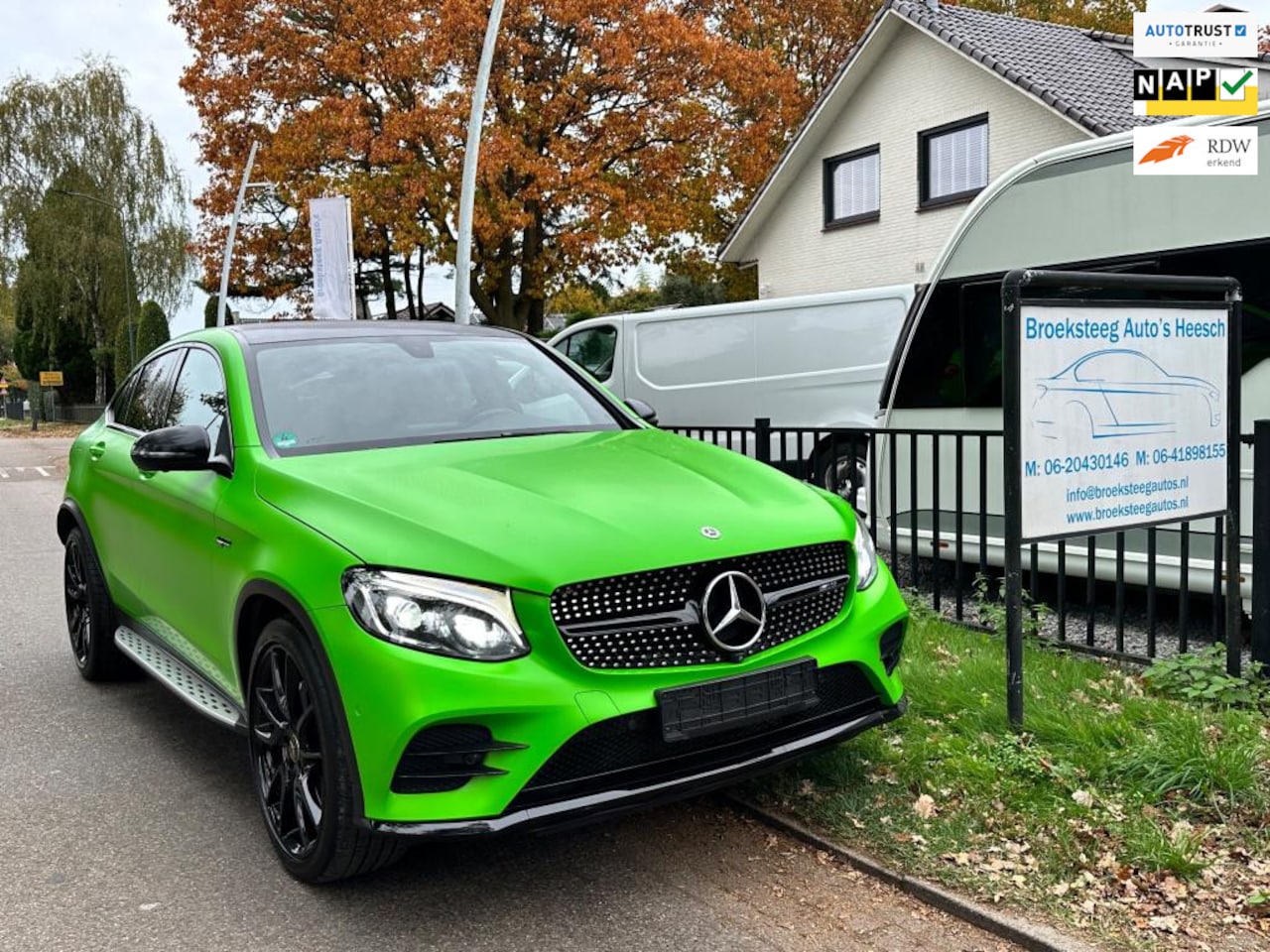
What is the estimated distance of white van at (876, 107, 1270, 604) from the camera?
606cm

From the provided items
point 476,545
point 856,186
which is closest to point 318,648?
point 476,545

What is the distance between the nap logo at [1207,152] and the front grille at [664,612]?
3.86 meters

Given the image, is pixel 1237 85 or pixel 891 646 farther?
pixel 1237 85

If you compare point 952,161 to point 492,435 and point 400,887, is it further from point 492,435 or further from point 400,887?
point 400,887

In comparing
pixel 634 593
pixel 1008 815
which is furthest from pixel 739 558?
pixel 1008 815

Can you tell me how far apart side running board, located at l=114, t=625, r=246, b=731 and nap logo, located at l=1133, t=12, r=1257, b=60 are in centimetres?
1628

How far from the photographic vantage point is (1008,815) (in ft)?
12.0

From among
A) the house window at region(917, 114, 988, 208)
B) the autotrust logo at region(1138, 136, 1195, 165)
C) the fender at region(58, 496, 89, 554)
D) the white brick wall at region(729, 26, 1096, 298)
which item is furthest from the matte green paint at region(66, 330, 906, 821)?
the house window at region(917, 114, 988, 208)

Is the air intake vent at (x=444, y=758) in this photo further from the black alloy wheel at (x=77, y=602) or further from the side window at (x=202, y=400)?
the black alloy wheel at (x=77, y=602)

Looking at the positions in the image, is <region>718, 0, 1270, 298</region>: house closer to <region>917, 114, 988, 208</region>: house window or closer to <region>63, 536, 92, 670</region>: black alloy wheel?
<region>917, 114, 988, 208</region>: house window

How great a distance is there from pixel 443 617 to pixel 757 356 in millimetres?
9516

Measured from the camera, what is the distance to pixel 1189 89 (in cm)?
1688

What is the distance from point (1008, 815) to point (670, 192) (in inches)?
967

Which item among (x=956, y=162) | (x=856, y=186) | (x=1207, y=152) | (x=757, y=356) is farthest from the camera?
(x=856, y=186)
